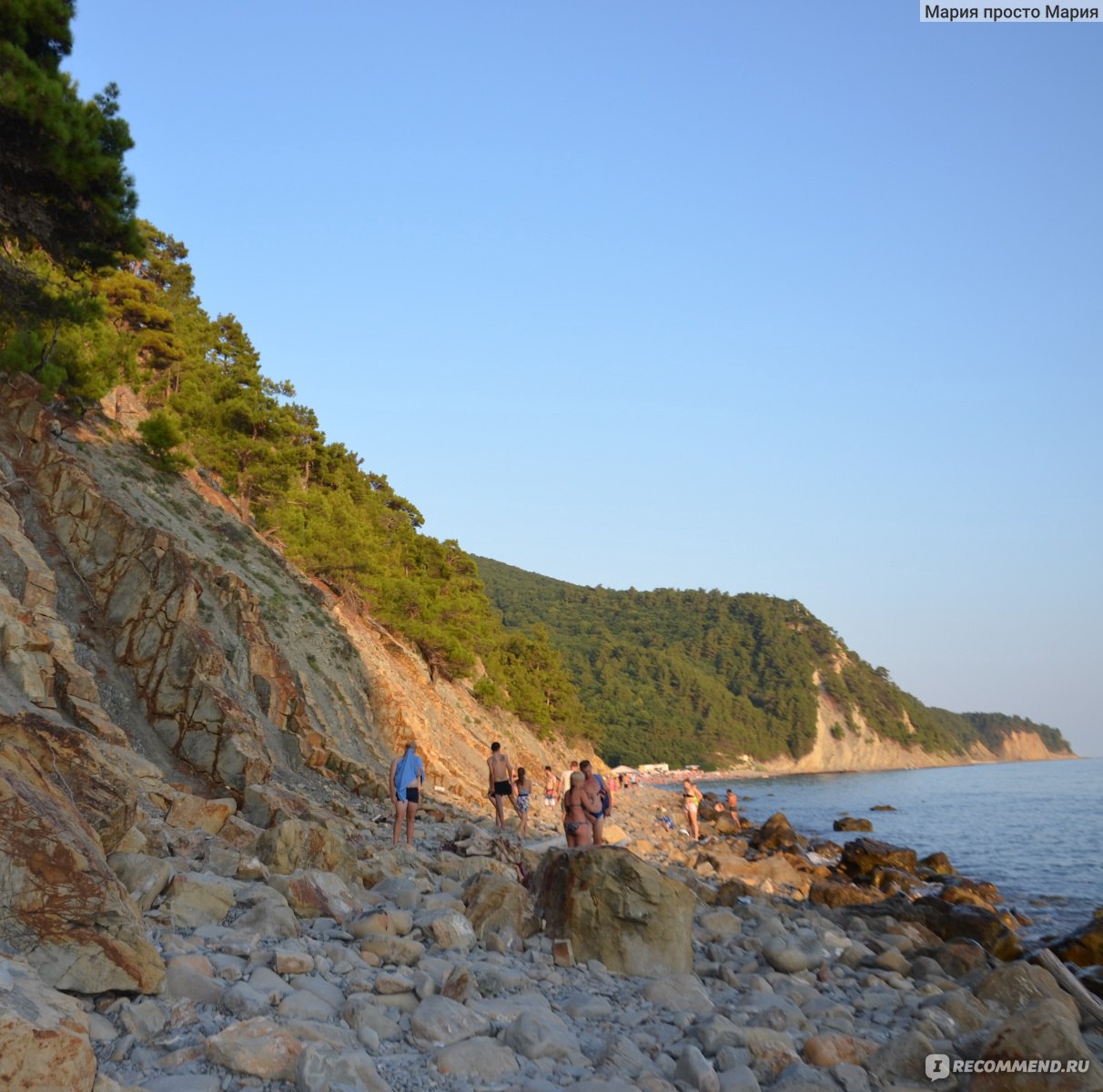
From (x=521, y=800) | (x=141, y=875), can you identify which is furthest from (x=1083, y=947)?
(x=141, y=875)

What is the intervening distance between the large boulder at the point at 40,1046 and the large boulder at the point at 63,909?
87cm

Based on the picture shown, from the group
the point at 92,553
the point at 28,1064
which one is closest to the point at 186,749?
the point at 92,553

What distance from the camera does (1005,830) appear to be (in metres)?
42.2

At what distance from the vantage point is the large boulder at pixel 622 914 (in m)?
8.41

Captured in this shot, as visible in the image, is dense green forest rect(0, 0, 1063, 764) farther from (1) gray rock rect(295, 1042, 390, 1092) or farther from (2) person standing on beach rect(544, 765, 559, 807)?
(1) gray rock rect(295, 1042, 390, 1092)

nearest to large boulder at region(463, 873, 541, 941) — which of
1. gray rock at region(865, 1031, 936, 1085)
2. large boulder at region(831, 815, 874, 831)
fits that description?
gray rock at region(865, 1031, 936, 1085)

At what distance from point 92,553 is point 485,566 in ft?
511

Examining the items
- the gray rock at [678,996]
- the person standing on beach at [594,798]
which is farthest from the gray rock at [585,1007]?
the person standing on beach at [594,798]

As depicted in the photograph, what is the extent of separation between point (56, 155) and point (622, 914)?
12598mm

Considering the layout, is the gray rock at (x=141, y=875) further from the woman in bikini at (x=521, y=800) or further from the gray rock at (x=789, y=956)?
the woman in bikini at (x=521, y=800)

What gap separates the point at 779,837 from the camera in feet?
111

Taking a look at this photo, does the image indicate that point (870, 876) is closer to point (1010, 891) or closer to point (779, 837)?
point (1010, 891)

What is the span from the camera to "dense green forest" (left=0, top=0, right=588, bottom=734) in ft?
41.8

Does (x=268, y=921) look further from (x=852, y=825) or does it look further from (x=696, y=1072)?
(x=852, y=825)
